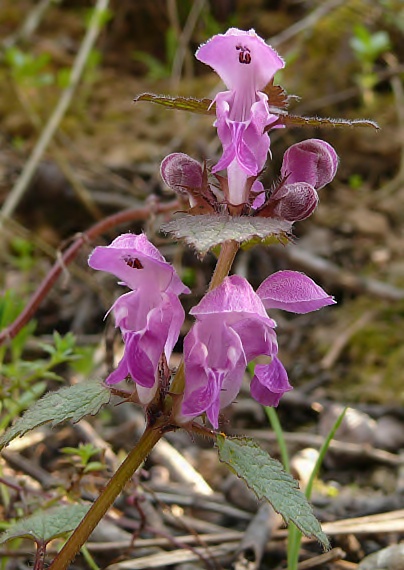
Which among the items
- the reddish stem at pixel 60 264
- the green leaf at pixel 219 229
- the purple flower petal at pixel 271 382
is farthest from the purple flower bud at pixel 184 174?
the reddish stem at pixel 60 264

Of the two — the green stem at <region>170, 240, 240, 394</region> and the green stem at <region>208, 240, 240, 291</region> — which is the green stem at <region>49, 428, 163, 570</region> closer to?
the green stem at <region>170, 240, 240, 394</region>

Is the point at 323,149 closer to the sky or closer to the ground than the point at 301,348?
closer to the sky

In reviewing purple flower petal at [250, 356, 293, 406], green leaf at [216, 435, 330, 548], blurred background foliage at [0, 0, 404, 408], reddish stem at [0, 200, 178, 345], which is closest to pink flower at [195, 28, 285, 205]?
purple flower petal at [250, 356, 293, 406]

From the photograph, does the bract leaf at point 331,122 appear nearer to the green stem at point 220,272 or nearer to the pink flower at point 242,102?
the pink flower at point 242,102

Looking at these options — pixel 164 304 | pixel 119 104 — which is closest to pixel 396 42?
pixel 119 104

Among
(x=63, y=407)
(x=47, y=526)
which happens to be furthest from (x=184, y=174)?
(x=47, y=526)

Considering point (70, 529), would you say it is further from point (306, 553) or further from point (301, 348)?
point (301, 348)
